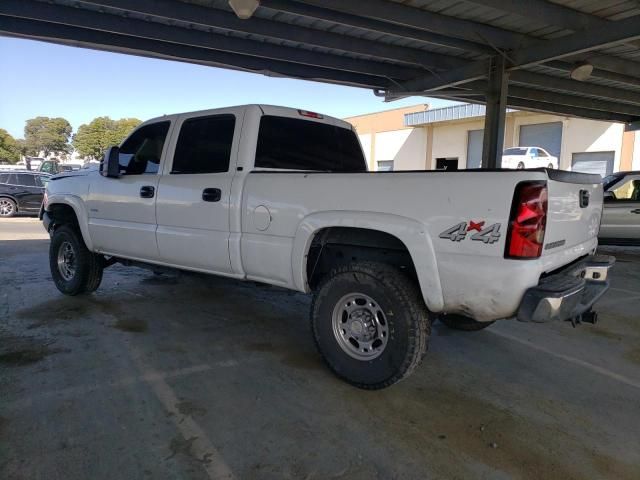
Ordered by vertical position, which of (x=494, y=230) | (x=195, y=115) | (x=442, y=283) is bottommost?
(x=442, y=283)

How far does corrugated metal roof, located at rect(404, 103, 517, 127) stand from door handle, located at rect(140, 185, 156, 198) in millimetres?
26731

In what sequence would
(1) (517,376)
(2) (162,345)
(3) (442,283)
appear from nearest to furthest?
(3) (442,283)
(1) (517,376)
(2) (162,345)

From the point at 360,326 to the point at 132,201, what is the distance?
2.84m

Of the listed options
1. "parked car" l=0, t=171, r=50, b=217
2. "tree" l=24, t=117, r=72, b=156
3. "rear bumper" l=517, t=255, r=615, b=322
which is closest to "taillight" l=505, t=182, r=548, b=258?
"rear bumper" l=517, t=255, r=615, b=322

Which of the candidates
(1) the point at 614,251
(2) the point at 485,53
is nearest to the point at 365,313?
(2) the point at 485,53

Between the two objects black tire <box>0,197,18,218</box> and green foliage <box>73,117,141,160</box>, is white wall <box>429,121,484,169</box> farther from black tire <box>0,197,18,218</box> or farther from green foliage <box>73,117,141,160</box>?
green foliage <box>73,117,141,160</box>

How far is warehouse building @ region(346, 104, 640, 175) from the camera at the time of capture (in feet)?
81.8

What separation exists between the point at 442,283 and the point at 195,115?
2.92m

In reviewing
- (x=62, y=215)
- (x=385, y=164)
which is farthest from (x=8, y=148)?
(x=62, y=215)

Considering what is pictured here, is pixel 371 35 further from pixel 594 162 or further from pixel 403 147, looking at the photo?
pixel 403 147

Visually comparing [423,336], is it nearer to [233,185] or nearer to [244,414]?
[244,414]

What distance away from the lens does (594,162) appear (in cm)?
2567

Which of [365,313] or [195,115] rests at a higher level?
[195,115]

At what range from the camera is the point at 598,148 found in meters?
25.3
